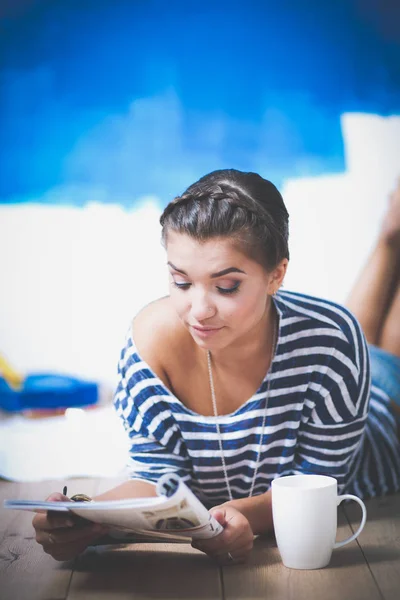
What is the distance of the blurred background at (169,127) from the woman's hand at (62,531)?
4.51ft

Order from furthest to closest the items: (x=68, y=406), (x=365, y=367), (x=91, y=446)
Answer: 1. (x=68, y=406)
2. (x=91, y=446)
3. (x=365, y=367)

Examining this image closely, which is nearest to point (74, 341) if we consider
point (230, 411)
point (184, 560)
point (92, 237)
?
point (92, 237)

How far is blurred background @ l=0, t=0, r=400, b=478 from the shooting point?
2590 mm

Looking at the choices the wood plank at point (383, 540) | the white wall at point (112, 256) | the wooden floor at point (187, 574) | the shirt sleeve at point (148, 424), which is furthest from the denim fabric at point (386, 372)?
the shirt sleeve at point (148, 424)

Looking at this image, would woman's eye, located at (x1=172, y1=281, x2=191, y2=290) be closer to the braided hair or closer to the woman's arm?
the braided hair

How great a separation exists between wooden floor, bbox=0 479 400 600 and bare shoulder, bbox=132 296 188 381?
1.09ft

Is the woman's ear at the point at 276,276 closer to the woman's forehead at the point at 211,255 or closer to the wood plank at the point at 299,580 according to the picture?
the woman's forehead at the point at 211,255

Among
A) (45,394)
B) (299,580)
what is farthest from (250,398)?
(45,394)

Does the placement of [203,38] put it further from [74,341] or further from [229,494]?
[229,494]

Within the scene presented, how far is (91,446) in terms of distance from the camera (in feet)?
7.60

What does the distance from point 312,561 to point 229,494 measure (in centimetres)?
35

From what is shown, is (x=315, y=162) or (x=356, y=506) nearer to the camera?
(x=356, y=506)

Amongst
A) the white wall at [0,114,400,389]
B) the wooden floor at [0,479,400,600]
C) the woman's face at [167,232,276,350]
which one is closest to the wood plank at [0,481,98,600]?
the wooden floor at [0,479,400,600]

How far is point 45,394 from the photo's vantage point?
2.58 metres
